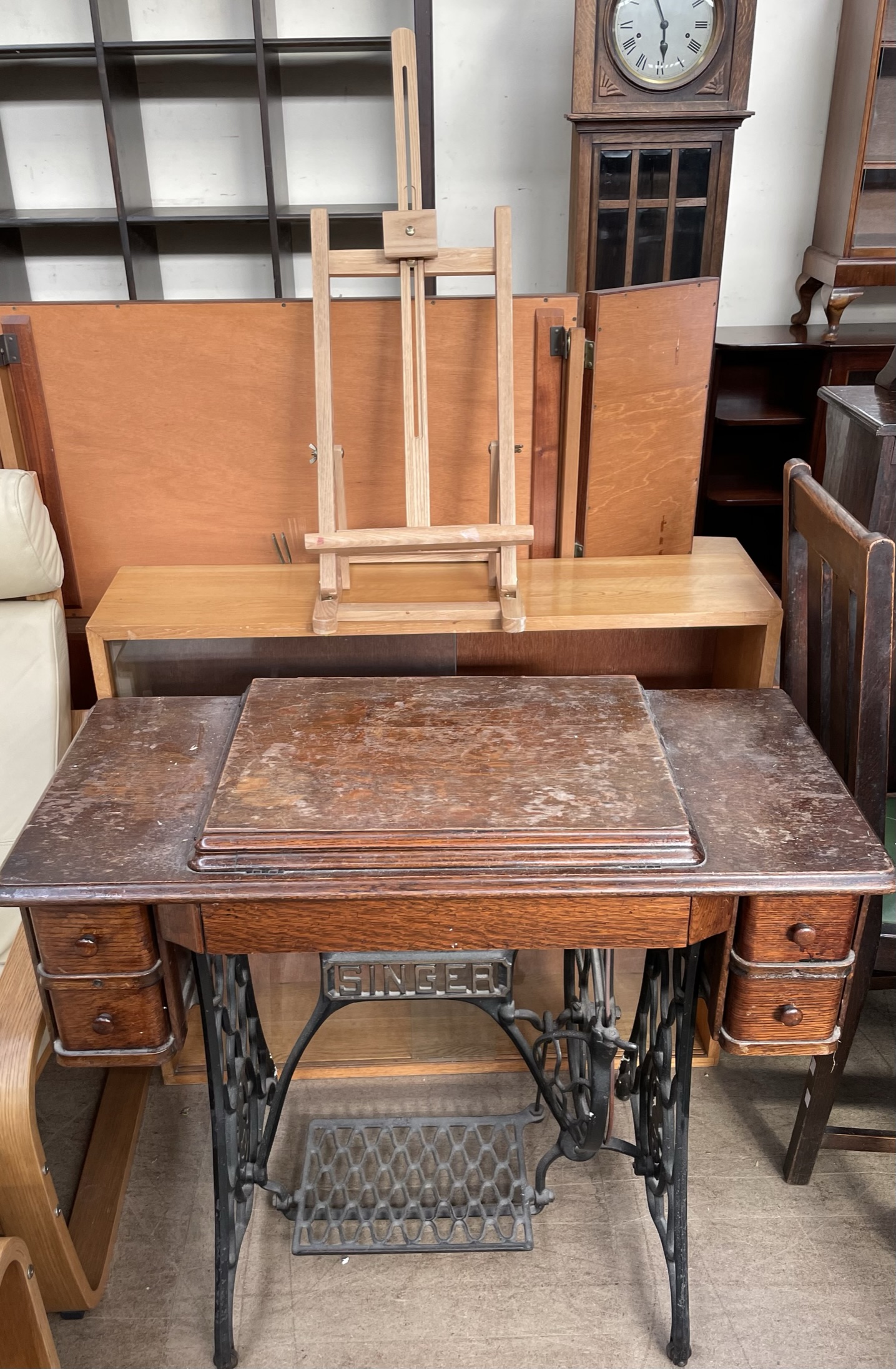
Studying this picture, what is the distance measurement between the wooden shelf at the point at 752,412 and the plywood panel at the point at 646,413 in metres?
1.51

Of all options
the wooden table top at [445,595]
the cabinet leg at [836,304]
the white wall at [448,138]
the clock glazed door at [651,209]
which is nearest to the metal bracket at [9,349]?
the wooden table top at [445,595]

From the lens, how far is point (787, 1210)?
5.73 ft

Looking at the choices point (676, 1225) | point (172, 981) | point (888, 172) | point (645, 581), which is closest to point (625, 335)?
point (645, 581)

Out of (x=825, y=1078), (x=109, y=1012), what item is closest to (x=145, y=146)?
(x=109, y=1012)

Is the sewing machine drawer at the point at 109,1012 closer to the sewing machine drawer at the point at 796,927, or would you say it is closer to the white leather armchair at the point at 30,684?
the white leather armchair at the point at 30,684

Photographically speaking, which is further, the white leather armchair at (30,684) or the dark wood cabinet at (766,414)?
the dark wood cabinet at (766,414)

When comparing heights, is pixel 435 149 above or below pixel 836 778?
above

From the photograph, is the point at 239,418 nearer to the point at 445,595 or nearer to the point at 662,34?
the point at 445,595

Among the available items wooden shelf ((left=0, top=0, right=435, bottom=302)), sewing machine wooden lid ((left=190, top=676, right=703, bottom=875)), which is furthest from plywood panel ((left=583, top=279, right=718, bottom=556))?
wooden shelf ((left=0, top=0, right=435, bottom=302))

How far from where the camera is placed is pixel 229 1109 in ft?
4.91

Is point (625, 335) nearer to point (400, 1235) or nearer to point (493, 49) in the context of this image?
point (400, 1235)

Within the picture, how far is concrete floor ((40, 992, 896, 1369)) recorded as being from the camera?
1548 mm

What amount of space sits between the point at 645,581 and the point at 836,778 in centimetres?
53

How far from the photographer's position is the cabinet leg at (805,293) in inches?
130
